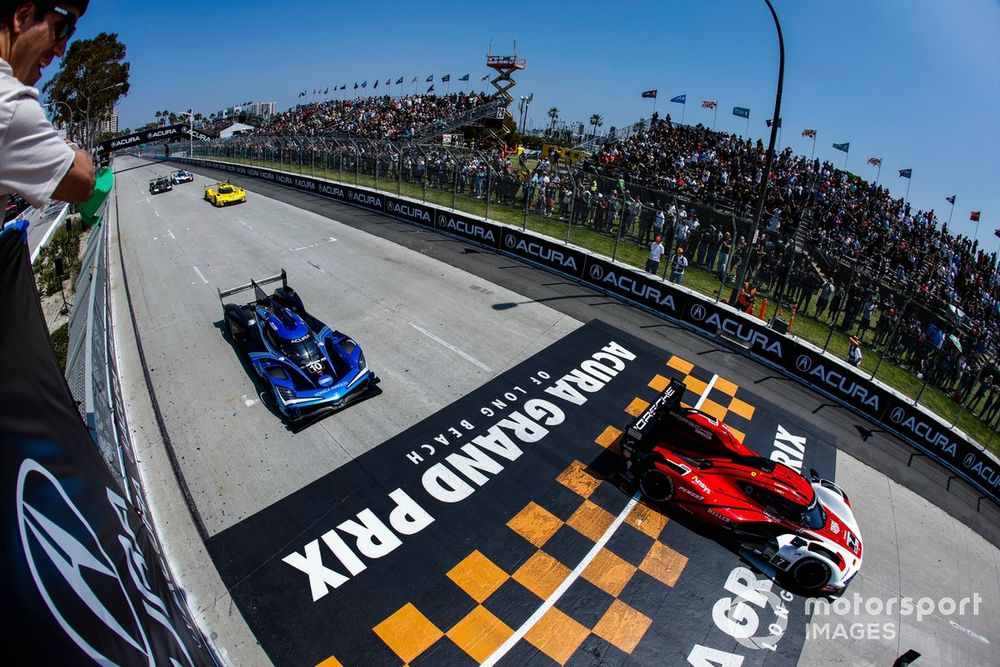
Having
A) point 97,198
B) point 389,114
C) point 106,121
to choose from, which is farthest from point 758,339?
point 106,121

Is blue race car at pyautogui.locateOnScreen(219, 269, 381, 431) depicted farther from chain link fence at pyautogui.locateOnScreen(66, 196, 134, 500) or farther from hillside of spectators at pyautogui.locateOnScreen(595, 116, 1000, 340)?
hillside of spectators at pyautogui.locateOnScreen(595, 116, 1000, 340)

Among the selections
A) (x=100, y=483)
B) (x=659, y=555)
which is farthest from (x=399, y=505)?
(x=100, y=483)

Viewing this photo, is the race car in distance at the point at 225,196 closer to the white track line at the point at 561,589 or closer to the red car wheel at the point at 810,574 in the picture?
the white track line at the point at 561,589

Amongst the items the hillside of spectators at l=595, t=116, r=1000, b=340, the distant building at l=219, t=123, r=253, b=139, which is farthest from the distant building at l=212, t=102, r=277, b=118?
the hillside of spectators at l=595, t=116, r=1000, b=340

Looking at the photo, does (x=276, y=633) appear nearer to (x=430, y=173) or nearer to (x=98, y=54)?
(x=430, y=173)

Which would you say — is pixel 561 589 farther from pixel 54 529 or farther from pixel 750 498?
pixel 54 529

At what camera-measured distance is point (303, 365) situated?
31.7 feet

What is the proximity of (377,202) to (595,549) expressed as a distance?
21.3 m

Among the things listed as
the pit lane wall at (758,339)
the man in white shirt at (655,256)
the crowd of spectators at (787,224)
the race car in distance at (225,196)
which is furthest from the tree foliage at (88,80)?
the man in white shirt at (655,256)

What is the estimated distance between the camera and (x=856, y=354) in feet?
40.1

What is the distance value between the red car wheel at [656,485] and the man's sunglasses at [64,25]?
8136mm

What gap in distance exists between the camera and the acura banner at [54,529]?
4.09 ft

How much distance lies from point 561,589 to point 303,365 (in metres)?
6.01

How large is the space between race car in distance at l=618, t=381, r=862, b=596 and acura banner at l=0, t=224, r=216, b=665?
7374 millimetres
